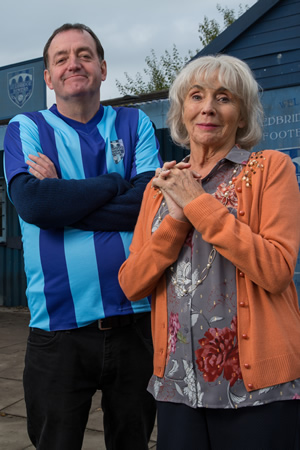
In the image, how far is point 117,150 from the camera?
237 cm

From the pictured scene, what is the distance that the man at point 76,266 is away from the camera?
7.15ft

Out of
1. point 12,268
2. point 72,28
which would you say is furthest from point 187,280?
point 12,268

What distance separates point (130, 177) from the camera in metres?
2.40

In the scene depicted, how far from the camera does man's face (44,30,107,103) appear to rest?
2289 mm

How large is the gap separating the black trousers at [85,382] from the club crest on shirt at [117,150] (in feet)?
2.30

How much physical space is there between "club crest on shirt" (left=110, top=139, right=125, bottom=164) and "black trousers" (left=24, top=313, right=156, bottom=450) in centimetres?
70

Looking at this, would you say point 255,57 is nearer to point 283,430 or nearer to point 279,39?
point 279,39

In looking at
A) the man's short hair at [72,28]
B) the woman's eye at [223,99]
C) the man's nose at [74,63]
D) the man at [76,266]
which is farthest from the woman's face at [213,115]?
the man's short hair at [72,28]

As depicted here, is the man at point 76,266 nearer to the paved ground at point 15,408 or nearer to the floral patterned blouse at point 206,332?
the floral patterned blouse at point 206,332

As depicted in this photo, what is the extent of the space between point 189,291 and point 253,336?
0.87 ft

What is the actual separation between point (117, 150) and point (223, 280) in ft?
2.87

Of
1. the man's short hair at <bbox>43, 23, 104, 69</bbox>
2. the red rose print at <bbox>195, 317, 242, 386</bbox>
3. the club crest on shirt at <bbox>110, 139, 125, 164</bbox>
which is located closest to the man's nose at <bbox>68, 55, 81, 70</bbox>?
the man's short hair at <bbox>43, 23, 104, 69</bbox>

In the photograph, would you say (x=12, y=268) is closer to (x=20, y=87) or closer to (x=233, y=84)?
(x=20, y=87)

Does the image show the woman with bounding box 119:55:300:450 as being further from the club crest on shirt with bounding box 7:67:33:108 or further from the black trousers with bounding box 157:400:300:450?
the club crest on shirt with bounding box 7:67:33:108
